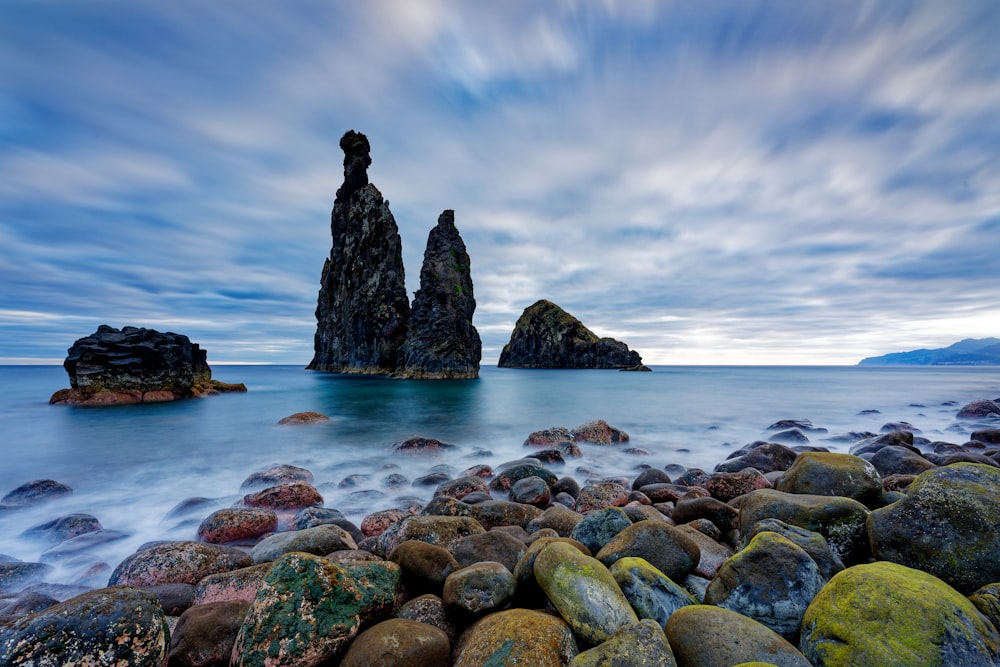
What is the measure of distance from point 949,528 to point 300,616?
5353 mm

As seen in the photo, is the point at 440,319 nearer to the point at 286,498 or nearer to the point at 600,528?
the point at 286,498

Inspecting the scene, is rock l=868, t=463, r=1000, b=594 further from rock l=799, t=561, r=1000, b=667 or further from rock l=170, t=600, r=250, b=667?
rock l=170, t=600, r=250, b=667

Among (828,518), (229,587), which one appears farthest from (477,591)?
(828,518)

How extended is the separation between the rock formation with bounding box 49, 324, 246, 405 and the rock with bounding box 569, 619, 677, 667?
40.0m

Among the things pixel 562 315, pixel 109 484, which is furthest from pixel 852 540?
pixel 562 315

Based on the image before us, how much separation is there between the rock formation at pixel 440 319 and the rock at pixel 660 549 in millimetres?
53452

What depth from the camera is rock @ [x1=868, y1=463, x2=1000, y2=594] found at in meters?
3.32

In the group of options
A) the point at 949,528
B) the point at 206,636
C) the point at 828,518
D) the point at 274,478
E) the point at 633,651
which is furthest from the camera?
the point at 274,478

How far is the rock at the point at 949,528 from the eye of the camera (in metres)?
3.32

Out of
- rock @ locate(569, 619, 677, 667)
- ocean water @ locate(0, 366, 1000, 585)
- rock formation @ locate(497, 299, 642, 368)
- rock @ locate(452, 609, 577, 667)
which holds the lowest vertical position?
ocean water @ locate(0, 366, 1000, 585)

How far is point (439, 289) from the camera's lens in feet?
190

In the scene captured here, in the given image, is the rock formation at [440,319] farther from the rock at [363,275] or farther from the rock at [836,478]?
the rock at [836,478]

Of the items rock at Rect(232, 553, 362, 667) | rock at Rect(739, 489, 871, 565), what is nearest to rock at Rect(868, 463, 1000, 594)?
rock at Rect(739, 489, 871, 565)

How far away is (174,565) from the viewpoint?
4914mm
